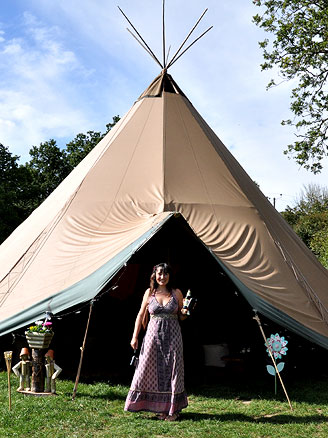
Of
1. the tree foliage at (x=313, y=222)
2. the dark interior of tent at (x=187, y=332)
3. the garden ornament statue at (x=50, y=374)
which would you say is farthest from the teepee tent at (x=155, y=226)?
the tree foliage at (x=313, y=222)

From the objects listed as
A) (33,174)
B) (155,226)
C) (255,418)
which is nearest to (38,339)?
(155,226)

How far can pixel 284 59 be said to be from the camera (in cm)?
1352

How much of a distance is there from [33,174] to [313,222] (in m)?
17.1

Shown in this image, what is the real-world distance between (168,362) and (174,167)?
348 centimetres

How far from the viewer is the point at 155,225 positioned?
17.9 feet

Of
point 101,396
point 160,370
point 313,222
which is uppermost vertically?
point 313,222

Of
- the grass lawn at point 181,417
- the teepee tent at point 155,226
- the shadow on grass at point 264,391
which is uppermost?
the teepee tent at point 155,226

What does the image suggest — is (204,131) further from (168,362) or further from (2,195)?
(2,195)

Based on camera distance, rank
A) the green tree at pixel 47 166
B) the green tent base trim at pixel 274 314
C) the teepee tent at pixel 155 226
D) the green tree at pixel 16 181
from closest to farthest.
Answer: the green tent base trim at pixel 274 314 < the teepee tent at pixel 155 226 < the green tree at pixel 16 181 < the green tree at pixel 47 166

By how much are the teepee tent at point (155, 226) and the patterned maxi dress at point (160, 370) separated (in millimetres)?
1013

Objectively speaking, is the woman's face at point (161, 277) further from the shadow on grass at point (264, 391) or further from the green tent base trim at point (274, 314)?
the shadow on grass at point (264, 391)

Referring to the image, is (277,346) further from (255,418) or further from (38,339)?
(38,339)

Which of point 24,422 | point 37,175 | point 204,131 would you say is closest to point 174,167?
point 204,131

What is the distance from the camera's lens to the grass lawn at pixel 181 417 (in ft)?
13.0
